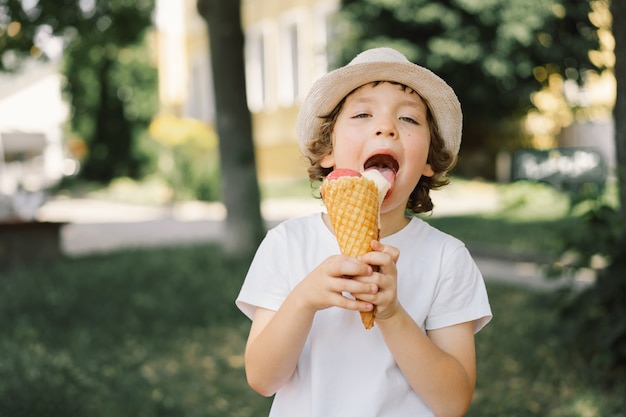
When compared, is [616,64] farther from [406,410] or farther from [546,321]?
[406,410]

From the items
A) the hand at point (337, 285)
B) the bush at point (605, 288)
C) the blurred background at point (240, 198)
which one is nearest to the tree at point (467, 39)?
the blurred background at point (240, 198)

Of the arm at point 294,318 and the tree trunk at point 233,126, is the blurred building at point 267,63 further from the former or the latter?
the arm at point 294,318

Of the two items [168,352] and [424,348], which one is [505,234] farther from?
[424,348]

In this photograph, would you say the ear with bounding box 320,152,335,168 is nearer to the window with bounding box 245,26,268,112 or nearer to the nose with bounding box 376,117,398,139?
the nose with bounding box 376,117,398,139

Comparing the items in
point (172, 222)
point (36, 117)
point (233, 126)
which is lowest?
point (36, 117)

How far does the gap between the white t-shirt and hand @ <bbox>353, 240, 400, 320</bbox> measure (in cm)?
22

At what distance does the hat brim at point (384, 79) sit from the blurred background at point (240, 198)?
208mm

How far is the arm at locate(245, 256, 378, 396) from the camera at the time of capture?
157 cm

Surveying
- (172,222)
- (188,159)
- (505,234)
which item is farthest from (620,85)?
(188,159)

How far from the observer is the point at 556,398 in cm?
468

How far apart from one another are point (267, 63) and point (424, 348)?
22730 millimetres

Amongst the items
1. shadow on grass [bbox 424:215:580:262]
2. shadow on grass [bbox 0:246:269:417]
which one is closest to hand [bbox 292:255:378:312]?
shadow on grass [bbox 0:246:269:417]

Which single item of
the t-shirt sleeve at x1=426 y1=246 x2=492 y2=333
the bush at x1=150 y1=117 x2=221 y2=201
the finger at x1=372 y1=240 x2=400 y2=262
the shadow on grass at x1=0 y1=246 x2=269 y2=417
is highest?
the finger at x1=372 y1=240 x2=400 y2=262

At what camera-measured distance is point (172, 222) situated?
52.6 feet
